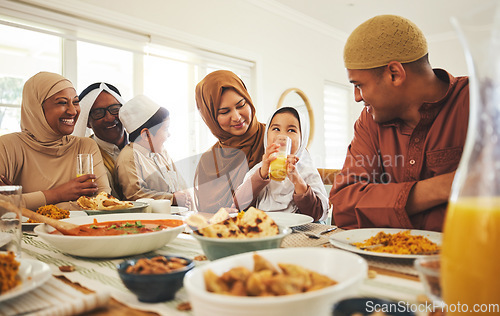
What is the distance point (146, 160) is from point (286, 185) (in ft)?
3.99

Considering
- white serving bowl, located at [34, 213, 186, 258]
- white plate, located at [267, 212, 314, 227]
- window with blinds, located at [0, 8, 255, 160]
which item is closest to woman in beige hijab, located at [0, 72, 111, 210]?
window with blinds, located at [0, 8, 255, 160]

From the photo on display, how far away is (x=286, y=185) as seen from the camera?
80.1 inches

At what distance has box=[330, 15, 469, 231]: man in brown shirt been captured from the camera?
1.24 metres

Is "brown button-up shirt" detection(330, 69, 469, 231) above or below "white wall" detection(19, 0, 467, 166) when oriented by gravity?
below

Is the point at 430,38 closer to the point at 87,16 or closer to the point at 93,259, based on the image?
the point at 87,16

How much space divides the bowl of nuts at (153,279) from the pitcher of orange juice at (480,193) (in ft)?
1.29

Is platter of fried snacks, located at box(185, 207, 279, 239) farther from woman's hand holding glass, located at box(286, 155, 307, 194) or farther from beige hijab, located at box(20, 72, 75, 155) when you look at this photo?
beige hijab, located at box(20, 72, 75, 155)

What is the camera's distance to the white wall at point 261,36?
354 centimetres

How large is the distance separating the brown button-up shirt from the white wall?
2.82 metres

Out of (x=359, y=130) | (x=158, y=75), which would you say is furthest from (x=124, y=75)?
(x=359, y=130)

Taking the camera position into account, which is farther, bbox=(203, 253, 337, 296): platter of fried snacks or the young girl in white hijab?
the young girl in white hijab

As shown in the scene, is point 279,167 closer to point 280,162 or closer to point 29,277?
point 280,162

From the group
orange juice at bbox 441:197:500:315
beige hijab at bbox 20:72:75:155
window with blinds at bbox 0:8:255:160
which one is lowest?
orange juice at bbox 441:197:500:315

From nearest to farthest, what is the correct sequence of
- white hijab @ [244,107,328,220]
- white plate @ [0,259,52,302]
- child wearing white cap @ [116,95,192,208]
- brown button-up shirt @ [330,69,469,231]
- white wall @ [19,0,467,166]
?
white plate @ [0,259,52,302] → brown button-up shirt @ [330,69,469,231] → white hijab @ [244,107,328,220] → child wearing white cap @ [116,95,192,208] → white wall @ [19,0,467,166]
